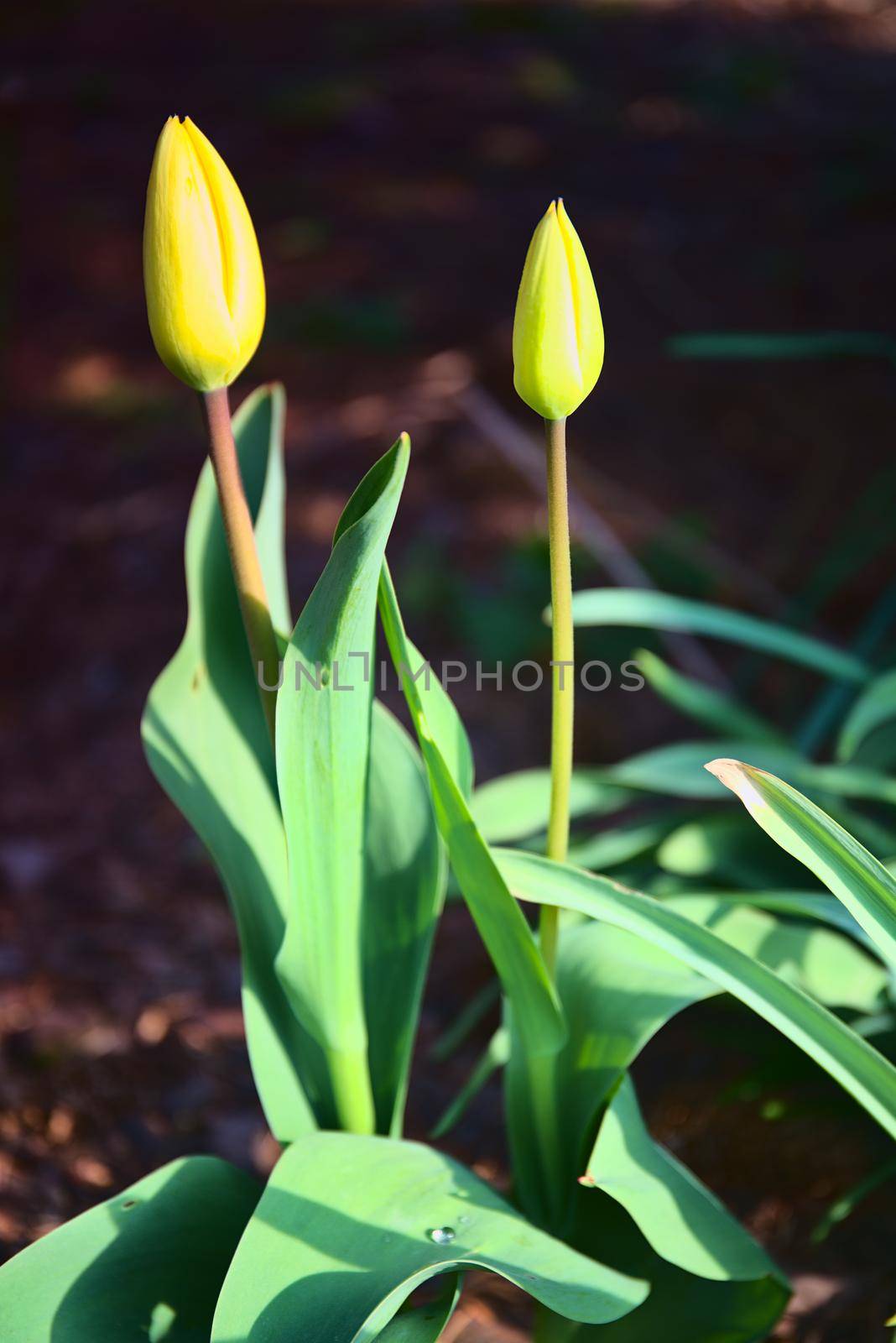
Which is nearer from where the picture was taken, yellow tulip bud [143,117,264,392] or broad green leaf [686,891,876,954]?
yellow tulip bud [143,117,264,392]

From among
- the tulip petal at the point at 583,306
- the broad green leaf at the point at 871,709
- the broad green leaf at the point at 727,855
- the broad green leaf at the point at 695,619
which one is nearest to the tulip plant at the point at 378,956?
the tulip petal at the point at 583,306

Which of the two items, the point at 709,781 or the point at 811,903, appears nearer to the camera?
the point at 811,903

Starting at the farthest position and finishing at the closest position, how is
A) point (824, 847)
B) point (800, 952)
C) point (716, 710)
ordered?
1. point (716, 710)
2. point (800, 952)
3. point (824, 847)

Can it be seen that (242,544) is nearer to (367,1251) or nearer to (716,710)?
(367,1251)

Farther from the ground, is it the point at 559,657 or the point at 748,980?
the point at 559,657

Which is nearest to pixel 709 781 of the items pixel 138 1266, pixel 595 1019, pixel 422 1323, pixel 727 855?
pixel 727 855

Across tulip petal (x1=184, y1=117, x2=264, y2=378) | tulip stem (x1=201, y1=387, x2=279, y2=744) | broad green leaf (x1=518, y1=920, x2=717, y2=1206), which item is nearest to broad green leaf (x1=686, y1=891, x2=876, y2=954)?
broad green leaf (x1=518, y1=920, x2=717, y2=1206)

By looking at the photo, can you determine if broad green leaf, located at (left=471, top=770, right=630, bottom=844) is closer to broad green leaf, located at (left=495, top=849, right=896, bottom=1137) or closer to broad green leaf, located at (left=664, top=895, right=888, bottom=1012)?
broad green leaf, located at (left=664, top=895, right=888, bottom=1012)
